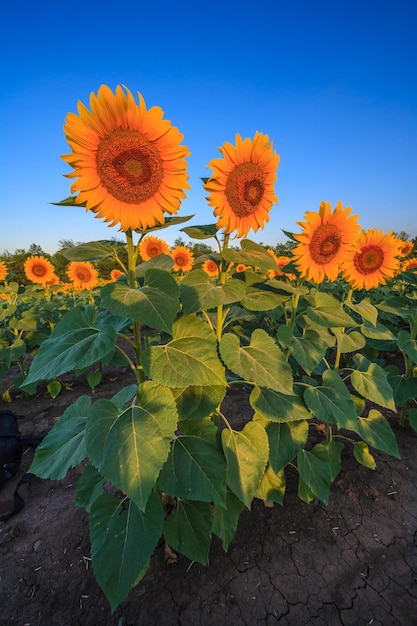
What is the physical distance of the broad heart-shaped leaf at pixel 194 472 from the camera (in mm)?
1394

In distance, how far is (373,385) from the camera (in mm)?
2213

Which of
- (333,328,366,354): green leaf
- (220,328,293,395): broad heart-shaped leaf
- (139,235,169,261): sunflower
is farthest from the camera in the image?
(139,235,169,261): sunflower

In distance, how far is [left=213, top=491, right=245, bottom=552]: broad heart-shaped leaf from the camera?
5.71 feet

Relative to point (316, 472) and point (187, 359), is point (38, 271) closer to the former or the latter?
point (187, 359)

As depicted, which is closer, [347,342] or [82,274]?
[347,342]

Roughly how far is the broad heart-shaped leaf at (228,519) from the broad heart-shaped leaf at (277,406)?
54cm

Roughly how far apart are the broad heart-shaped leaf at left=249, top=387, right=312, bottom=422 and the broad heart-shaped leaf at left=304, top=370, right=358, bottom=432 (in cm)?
6

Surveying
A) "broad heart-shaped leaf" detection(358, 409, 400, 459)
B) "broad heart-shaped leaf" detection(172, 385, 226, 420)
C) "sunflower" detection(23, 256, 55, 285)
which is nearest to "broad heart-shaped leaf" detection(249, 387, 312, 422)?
"broad heart-shaped leaf" detection(172, 385, 226, 420)

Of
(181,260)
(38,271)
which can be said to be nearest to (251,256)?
(181,260)

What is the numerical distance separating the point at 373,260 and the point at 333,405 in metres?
1.38

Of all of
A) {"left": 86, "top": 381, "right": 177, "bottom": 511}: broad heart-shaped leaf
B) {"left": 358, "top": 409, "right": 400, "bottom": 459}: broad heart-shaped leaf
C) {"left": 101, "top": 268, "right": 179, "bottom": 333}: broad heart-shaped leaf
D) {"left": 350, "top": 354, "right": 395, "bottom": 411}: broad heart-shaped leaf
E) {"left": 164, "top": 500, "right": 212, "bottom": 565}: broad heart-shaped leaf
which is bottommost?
{"left": 164, "top": 500, "right": 212, "bottom": 565}: broad heart-shaped leaf

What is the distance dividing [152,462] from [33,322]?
429 centimetres

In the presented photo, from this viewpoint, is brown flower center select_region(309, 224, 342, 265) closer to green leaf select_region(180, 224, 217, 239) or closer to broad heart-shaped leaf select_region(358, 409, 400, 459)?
green leaf select_region(180, 224, 217, 239)

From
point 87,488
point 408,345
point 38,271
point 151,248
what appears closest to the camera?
point 87,488
